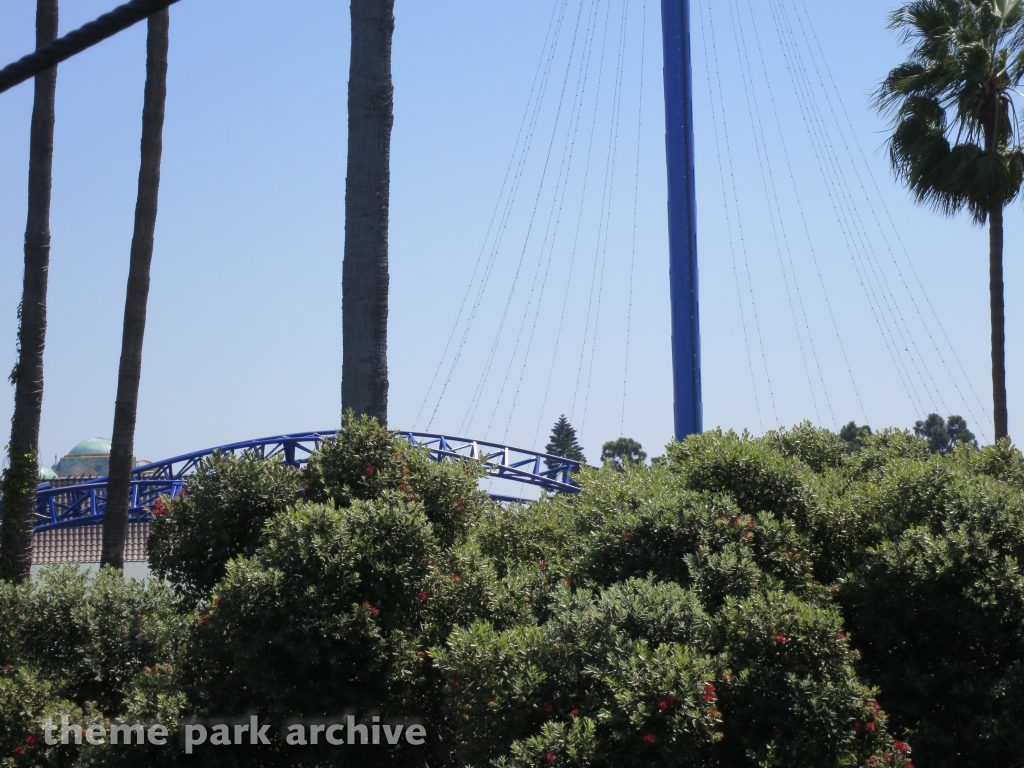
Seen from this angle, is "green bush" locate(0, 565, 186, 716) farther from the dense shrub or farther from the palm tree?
the palm tree

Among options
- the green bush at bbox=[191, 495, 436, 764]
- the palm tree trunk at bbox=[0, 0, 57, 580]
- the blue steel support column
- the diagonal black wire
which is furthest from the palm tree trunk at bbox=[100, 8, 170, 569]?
the diagonal black wire

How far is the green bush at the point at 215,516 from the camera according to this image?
31.9 ft

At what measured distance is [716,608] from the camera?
769cm

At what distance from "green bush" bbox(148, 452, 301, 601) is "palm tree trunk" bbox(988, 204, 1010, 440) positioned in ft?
56.2

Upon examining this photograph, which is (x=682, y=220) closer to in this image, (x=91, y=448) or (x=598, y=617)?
(x=598, y=617)

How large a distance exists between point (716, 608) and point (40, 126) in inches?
533

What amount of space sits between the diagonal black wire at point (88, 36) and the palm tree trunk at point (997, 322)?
21.7 meters

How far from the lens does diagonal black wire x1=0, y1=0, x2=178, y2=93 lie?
147 inches

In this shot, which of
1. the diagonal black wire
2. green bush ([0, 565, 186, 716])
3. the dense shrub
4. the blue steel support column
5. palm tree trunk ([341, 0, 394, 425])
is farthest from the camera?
the blue steel support column

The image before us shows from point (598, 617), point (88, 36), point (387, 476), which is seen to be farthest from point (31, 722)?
point (88, 36)

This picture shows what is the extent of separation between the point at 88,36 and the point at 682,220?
58.0 feet

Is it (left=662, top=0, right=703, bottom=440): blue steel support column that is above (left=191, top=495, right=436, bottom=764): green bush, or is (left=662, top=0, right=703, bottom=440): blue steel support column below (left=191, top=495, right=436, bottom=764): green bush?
above

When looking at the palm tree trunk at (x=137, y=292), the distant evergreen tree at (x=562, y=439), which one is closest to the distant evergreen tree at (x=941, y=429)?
the distant evergreen tree at (x=562, y=439)

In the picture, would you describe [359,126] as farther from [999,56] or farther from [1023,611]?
[999,56]
